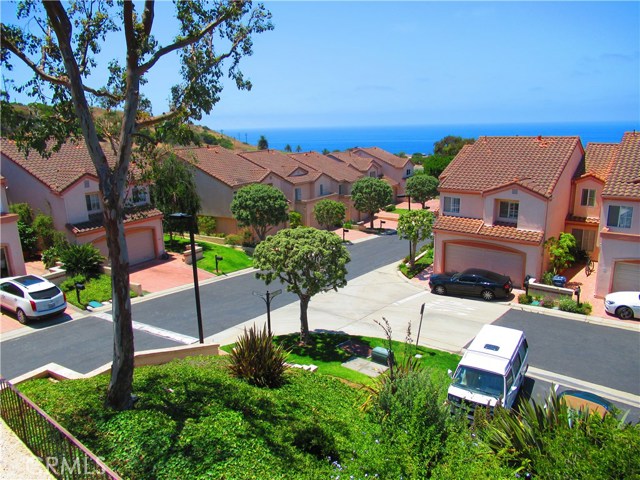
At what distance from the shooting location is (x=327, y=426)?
976 cm

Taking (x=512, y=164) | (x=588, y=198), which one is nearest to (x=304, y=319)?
(x=512, y=164)

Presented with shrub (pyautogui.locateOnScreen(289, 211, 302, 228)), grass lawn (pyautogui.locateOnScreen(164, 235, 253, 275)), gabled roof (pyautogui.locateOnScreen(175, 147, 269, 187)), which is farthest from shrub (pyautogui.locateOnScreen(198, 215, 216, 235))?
shrub (pyautogui.locateOnScreen(289, 211, 302, 228))

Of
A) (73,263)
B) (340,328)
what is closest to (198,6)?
(340,328)

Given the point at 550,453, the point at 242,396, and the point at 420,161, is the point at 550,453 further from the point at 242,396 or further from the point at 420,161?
the point at 420,161

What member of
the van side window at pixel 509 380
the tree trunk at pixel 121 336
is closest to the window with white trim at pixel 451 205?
the van side window at pixel 509 380

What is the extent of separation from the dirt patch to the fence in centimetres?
1146

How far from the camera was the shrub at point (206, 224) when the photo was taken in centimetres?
3962

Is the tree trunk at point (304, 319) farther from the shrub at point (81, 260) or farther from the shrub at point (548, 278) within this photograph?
the shrub at point (548, 278)

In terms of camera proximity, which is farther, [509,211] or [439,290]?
[509,211]

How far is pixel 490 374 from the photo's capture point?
13.8 metres

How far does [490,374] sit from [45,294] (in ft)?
60.3

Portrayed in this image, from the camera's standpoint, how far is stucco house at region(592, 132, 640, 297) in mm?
23266

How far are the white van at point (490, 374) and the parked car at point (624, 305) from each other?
9376 millimetres

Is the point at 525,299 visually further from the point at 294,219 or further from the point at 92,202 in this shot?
the point at 92,202
